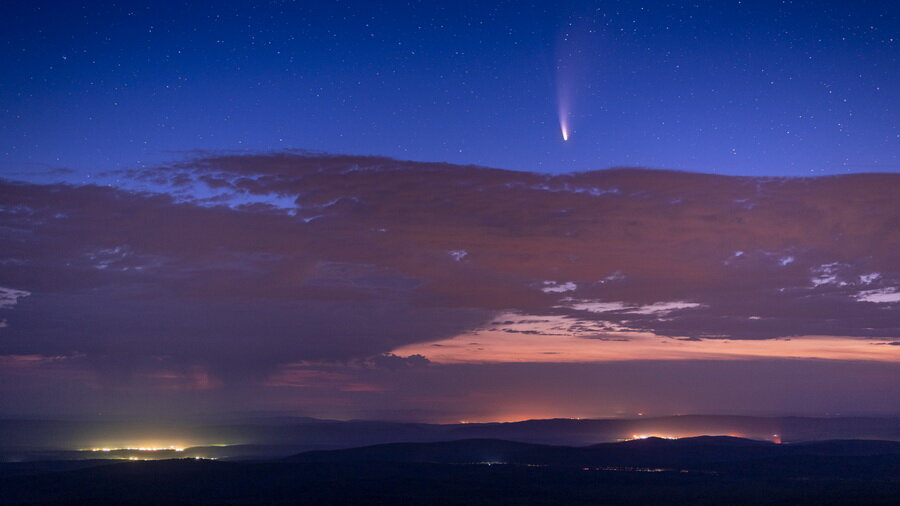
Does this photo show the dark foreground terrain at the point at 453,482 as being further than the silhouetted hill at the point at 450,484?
Yes

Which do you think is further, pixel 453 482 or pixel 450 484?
pixel 453 482

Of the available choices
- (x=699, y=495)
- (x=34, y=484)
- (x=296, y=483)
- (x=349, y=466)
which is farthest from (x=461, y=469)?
(x=34, y=484)

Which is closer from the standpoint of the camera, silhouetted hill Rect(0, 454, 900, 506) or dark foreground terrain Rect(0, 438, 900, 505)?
silhouetted hill Rect(0, 454, 900, 506)

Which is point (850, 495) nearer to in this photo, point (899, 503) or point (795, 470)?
point (899, 503)

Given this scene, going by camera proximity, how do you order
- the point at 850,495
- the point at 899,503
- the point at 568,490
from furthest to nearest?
the point at 568,490 < the point at 850,495 < the point at 899,503

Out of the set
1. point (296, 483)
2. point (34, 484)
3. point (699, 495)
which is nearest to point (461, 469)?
point (296, 483)

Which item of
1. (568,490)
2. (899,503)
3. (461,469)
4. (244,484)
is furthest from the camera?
(461,469)

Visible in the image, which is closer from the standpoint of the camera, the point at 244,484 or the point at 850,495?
the point at 850,495
